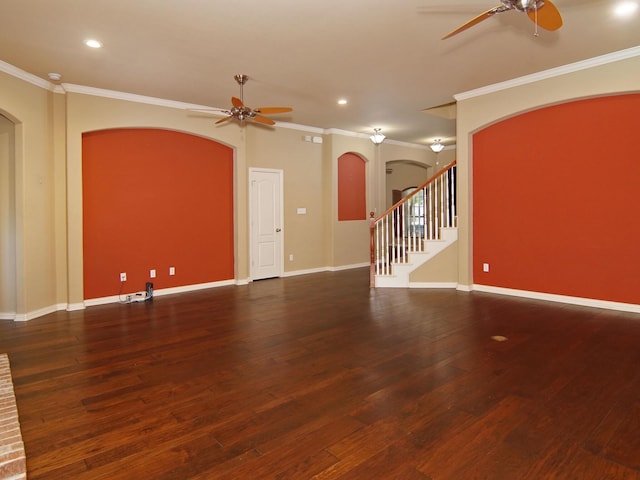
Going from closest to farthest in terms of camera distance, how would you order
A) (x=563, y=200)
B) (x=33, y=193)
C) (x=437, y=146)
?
(x=33, y=193) < (x=563, y=200) < (x=437, y=146)

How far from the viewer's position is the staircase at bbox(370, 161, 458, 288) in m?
6.58

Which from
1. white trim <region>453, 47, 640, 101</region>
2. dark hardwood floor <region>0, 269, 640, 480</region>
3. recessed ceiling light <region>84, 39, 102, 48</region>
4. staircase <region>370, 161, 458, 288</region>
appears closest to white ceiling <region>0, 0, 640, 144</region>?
recessed ceiling light <region>84, 39, 102, 48</region>

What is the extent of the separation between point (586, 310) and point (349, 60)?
4.25m

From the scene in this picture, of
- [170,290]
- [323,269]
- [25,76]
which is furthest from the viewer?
[323,269]

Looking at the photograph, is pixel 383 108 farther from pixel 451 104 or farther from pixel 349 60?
pixel 349 60

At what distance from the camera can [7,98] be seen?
469cm

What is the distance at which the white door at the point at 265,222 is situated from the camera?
25.0ft

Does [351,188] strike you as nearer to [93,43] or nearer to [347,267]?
[347,267]

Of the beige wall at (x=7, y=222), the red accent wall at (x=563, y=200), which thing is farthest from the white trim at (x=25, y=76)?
the red accent wall at (x=563, y=200)

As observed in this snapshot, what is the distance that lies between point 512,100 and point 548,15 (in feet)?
9.77

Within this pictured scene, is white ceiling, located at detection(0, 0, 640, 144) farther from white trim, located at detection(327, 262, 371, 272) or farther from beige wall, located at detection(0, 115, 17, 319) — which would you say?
white trim, located at detection(327, 262, 371, 272)

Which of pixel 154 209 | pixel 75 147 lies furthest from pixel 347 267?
pixel 75 147

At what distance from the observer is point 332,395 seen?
2.82m

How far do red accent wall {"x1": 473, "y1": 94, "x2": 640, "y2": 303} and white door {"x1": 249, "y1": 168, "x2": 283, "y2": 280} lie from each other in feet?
12.1
